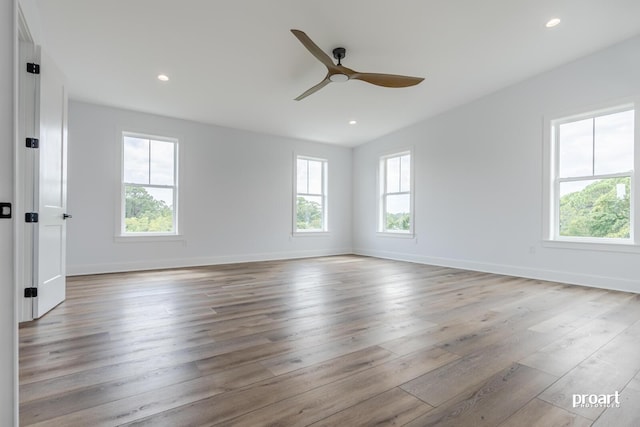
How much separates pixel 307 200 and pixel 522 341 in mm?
5495

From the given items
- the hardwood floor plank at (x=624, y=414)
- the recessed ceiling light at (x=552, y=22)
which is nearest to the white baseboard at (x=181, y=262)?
the recessed ceiling light at (x=552, y=22)

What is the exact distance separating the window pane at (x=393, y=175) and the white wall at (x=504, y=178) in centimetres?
40

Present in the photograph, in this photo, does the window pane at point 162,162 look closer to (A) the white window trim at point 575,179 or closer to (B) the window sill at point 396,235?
(B) the window sill at point 396,235

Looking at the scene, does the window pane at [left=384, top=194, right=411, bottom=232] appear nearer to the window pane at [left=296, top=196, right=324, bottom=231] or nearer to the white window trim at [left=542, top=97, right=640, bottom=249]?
the window pane at [left=296, top=196, right=324, bottom=231]

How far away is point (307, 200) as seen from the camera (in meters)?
7.37

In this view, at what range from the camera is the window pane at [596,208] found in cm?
407

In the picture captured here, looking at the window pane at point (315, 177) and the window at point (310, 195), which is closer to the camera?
the window at point (310, 195)

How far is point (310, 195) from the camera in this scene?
24.2 feet

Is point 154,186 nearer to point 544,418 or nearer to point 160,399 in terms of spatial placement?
point 160,399

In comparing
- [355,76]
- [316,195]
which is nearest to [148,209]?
[316,195]

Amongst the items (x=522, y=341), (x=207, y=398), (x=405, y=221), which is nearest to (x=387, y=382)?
(x=207, y=398)

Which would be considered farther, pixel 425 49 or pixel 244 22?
pixel 425 49

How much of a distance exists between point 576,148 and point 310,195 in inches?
188

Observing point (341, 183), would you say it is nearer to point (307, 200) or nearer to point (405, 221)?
point (307, 200)
